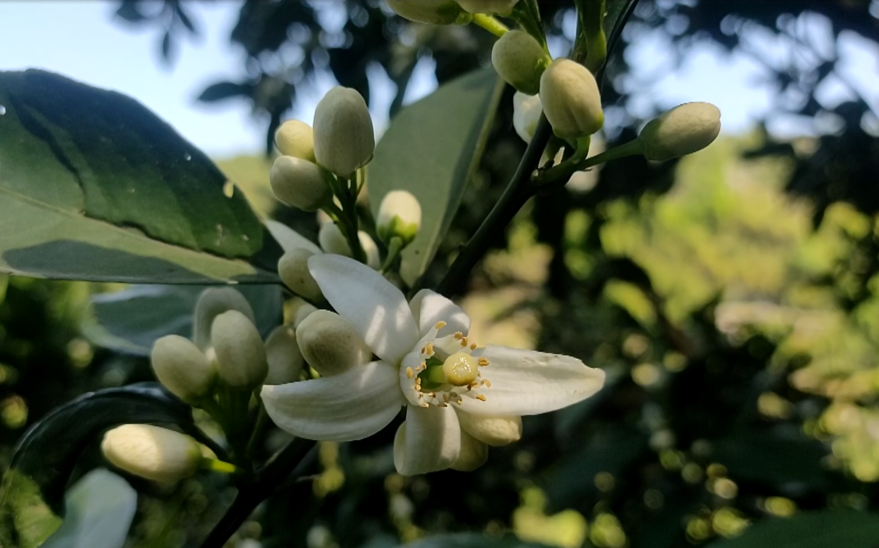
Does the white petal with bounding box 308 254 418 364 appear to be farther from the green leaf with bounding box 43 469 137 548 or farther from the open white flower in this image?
the green leaf with bounding box 43 469 137 548

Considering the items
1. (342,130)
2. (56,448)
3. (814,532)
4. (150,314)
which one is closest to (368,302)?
(342,130)

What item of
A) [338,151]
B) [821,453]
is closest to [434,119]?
[338,151]

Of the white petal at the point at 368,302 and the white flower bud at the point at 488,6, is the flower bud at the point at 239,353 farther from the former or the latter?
the white flower bud at the point at 488,6

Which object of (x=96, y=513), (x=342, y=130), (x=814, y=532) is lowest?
(x=814, y=532)

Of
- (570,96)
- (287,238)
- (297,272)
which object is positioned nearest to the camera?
(570,96)

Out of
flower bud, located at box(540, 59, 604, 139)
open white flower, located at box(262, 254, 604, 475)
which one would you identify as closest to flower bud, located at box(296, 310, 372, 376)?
open white flower, located at box(262, 254, 604, 475)

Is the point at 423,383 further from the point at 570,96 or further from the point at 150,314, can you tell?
the point at 150,314
